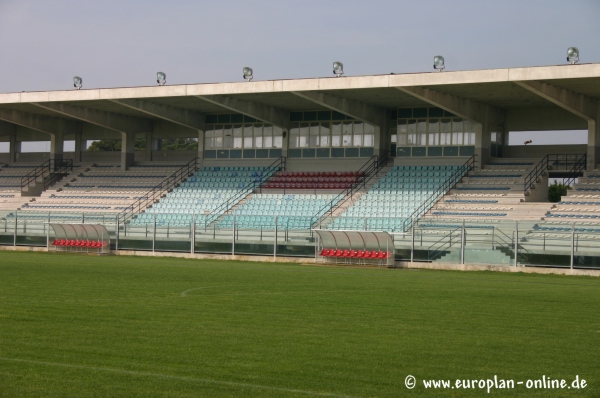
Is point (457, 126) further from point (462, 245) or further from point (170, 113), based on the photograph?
point (170, 113)

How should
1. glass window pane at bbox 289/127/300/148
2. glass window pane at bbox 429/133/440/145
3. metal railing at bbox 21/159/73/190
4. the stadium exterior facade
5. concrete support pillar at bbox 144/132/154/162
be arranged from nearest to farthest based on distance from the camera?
the stadium exterior facade < glass window pane at bbox 429/133/440/145 < glass window pane at bbox 289/127/300/148 < metal railing at bbox 21/159/73/190 < concrete support pillar at bbox 144/132/154/162

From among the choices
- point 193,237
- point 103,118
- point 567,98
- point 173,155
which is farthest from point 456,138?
point 103,118

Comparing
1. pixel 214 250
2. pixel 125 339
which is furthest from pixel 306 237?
pixel 125 339

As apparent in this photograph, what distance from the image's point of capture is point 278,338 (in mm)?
12172

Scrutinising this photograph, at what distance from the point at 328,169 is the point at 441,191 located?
9.16 meters

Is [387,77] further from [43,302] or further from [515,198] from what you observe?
[43,302]

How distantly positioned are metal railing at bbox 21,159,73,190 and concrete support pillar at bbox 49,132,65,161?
262mm

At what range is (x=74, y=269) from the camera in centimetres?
2662

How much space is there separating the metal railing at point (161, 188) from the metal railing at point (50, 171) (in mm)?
8673

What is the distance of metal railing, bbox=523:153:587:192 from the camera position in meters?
41.7

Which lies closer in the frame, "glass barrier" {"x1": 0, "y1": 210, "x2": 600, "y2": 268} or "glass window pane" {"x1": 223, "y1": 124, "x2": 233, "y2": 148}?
"glass barrier" {"x1": 0, "y1": 210, "x2": 600, "y2": 268}

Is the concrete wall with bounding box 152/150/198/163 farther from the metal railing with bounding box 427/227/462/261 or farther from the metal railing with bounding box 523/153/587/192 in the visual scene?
the metal railing with bounding box 427/227/462/261

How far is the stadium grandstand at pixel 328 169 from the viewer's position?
117 ft

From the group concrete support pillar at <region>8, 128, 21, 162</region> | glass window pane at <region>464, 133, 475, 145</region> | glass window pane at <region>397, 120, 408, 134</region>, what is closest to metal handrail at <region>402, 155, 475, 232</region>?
glass window pane at <region>464, 133, 475, 145</region>
